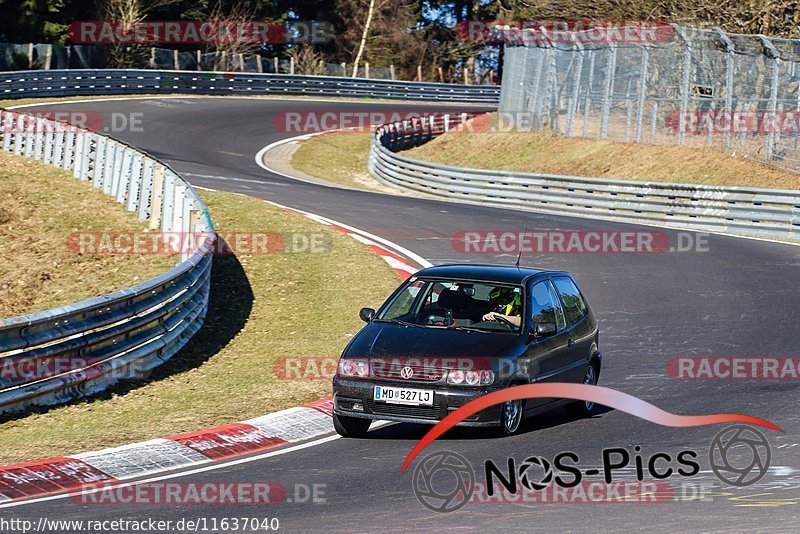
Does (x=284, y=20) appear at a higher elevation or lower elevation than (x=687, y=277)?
higher

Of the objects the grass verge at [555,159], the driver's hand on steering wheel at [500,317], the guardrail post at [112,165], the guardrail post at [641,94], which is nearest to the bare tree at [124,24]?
the grass verge at [555,159]

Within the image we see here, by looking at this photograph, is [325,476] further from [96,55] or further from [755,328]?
[96,55]

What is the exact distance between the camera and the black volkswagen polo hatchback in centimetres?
963

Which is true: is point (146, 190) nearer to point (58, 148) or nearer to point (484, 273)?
point (58, 148)

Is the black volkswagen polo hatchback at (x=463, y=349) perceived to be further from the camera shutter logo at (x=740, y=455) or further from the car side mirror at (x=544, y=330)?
the camera shutter logo at (x=740, y=455)

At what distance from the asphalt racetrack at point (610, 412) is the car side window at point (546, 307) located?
3.06 feet

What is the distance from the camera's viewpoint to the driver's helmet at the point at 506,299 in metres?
10.6

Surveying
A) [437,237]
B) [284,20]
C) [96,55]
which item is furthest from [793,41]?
[284,20]

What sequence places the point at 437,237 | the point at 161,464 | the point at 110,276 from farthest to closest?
the point at 437,237 < the point at 110,276 < the point at 161,464

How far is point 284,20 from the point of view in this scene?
75.1 meters

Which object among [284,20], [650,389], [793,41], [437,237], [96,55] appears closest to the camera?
[650,389]

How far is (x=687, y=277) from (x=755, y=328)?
4.03 meters

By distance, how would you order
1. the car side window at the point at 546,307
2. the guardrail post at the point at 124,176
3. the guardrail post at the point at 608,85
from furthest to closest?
the guardrail post at the point at 608,85 < the guardrail post at the point at 124,176 < the car side window at the point at 546,307

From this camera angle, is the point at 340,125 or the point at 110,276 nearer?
the point at 110,276
